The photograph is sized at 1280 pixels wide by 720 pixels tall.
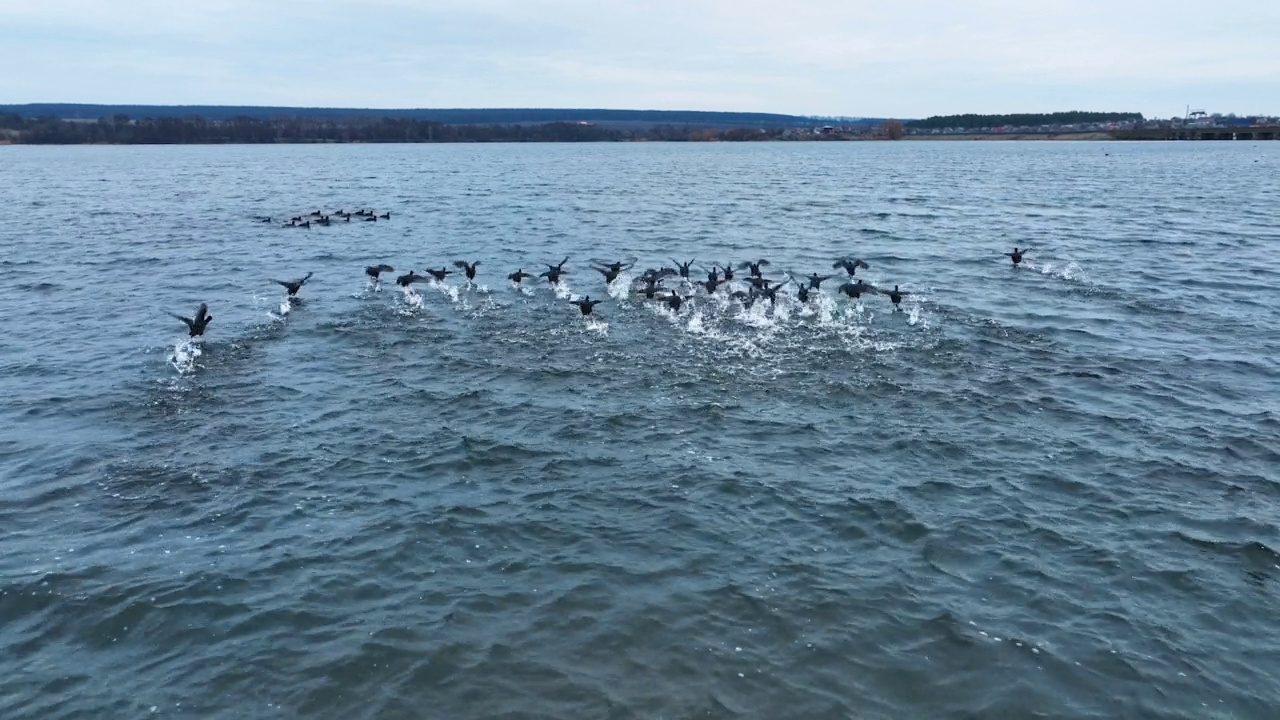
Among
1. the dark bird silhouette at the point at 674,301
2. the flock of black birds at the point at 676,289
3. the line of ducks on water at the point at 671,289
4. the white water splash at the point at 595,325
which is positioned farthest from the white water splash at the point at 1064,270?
the white water splash at the point at 595,325

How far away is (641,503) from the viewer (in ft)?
56.6

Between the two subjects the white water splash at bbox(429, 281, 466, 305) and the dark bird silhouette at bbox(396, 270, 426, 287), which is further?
the white water splash at bbox(429, 281, 466, 305)

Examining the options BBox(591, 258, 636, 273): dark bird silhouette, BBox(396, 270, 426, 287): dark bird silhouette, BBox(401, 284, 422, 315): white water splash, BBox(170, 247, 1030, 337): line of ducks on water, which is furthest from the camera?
BBox(591, 258, 636, 273): dark bird silhouette

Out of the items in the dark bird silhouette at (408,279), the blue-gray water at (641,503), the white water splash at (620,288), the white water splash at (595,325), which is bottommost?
the blue-gray water at (641,503)

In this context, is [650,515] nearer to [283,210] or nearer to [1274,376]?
[1274,376]

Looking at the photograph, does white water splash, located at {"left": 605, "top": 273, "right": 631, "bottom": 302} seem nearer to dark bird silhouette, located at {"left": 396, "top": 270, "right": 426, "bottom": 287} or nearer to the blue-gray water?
the blue-gray water

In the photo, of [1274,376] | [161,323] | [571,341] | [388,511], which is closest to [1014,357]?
[1274,376]

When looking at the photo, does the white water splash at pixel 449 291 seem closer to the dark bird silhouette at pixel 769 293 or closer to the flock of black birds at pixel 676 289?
the flock of black birds at pixel 676 289

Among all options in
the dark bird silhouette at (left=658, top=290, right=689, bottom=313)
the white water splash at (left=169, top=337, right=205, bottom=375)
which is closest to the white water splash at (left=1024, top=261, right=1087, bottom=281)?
the dark bird silhouette at (left=658, top=290, right=689, bottom=313)

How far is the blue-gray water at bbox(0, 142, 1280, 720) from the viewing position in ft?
40.0

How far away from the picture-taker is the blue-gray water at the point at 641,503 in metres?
12.2

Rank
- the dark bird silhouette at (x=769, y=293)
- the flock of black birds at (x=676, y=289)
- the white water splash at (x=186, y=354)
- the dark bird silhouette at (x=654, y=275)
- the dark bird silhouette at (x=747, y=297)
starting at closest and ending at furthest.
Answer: the white water splash at (x=186, y=354) < the dark bird silhouette at (x=769, y=293) < the flock of black birds at (x=676, y=289) < the dark bird silhouette at (x=747, y=297) < the dark bird silhouette at (x=654, y=275)

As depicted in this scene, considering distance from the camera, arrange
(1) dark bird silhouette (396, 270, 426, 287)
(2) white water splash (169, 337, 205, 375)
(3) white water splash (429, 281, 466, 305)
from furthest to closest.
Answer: (3) white water splash (429, 281, 466, 305), (1) dark bird silhouette (396, 270, 426, 287), (2) white water splash (169, 337, 205, 375)

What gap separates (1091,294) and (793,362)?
56.4 ft
